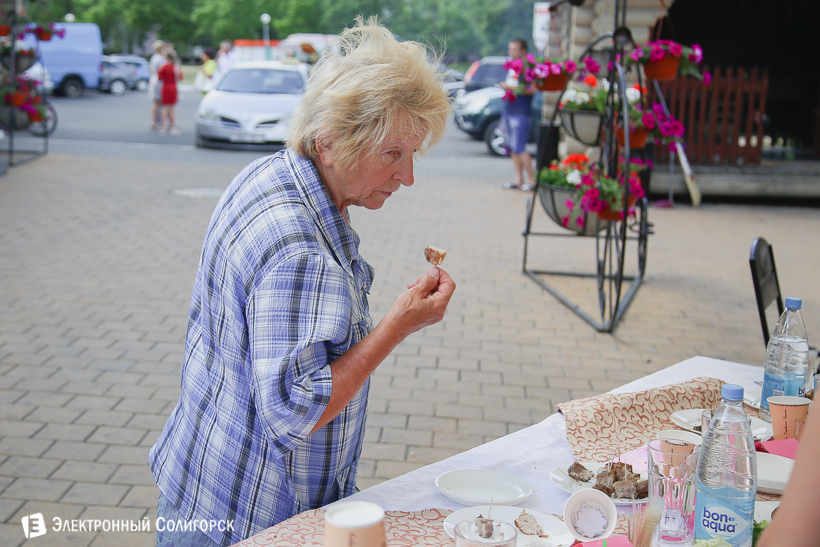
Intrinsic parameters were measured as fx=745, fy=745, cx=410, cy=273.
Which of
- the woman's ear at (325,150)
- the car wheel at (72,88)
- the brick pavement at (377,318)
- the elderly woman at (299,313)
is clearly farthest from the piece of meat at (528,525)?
the car wheel at (72,88)

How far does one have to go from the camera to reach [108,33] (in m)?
57.1

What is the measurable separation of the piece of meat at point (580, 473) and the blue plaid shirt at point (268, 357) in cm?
54

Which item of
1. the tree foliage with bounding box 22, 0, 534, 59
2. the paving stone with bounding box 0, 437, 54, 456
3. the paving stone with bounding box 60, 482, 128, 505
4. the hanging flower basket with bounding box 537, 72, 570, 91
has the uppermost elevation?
the tree foliage with bounding box 22, 0, 534, 59

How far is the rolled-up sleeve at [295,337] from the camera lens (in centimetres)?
157

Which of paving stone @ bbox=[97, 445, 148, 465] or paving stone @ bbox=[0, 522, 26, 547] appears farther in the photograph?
paving stone @ bbox=[97, 445, 148, 465]

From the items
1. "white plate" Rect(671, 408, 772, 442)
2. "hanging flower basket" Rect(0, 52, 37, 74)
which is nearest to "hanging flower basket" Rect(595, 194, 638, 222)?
"white plate" Rect(671, 408, 772, 442)

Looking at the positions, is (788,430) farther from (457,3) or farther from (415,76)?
(457,3)

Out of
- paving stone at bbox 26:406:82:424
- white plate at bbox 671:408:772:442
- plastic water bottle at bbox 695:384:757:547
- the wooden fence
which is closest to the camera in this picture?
plastic water bottle at bbox 695:384:757:547

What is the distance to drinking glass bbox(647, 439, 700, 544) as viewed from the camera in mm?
1477

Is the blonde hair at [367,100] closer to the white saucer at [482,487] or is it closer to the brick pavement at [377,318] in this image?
the white saucer at [482,487]

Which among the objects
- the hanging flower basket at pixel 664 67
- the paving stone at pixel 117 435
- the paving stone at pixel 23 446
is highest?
the hanging flower basket at pixel 664 67

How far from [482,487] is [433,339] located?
3.48 m

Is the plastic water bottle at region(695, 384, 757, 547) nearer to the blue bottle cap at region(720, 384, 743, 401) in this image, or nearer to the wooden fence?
the blue bottle cap at region(720, 384, 743, 401)

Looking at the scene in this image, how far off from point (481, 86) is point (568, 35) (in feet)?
23.4
